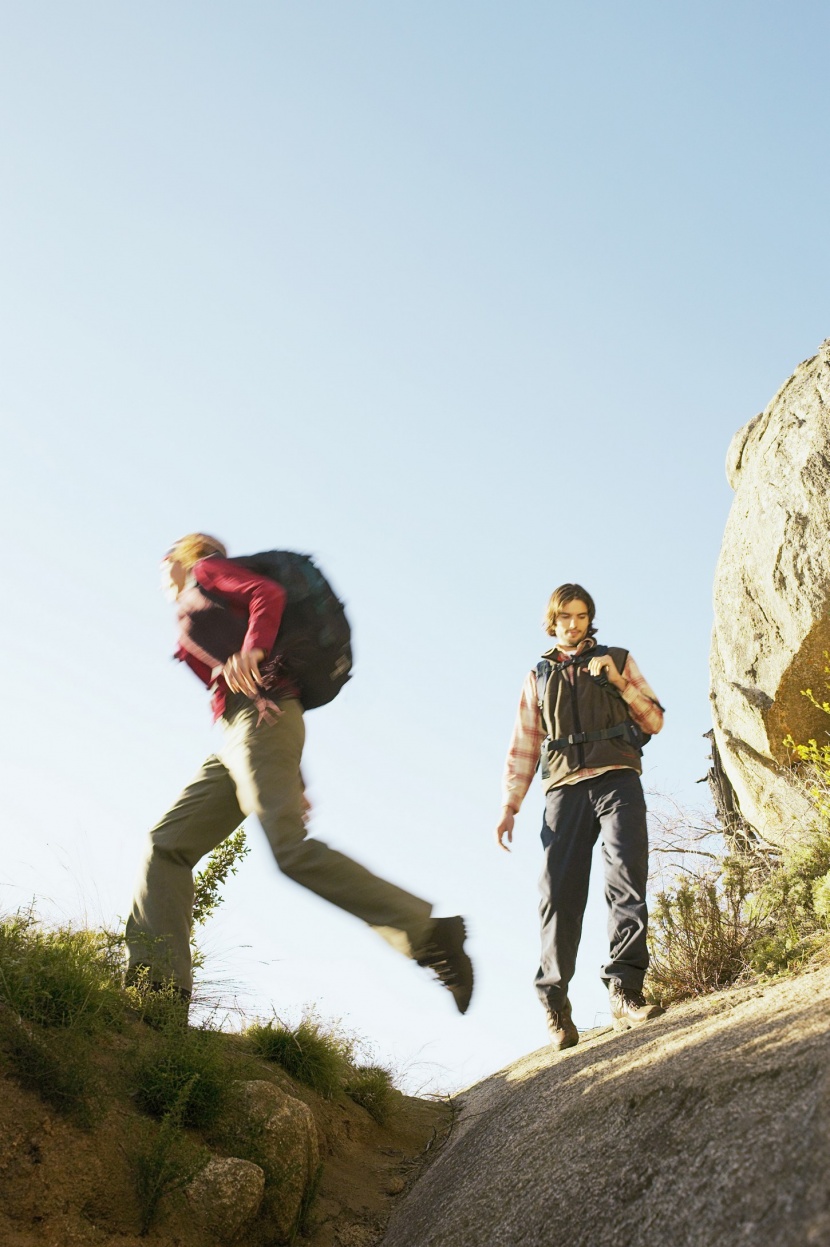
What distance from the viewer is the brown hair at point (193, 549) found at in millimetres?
4582

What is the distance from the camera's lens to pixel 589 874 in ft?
15.8

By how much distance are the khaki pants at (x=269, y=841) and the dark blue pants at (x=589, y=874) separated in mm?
1373

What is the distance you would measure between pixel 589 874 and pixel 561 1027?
0.71 meters

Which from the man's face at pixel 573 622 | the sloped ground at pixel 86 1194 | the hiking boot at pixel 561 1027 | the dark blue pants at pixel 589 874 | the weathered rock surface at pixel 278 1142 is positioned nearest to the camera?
the sloped ground at pixel 86 1194

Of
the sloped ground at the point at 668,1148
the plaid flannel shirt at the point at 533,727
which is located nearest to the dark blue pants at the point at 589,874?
the plaid flannel shirt at the point at 533,727

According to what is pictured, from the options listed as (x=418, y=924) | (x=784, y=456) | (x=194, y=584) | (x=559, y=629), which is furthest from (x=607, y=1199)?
(x=784, y=456)

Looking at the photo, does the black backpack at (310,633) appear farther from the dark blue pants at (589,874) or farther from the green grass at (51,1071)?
the green grass at (51,1071)

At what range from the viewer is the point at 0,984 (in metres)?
3.32

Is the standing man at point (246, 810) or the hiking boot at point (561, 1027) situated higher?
the standing man at point (246, 810)

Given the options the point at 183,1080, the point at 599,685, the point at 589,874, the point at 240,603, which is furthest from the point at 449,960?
the point at 599,685

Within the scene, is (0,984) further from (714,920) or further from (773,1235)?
(714,920)

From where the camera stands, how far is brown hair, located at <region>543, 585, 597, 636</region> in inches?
207

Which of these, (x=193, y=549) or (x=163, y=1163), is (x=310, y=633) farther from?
(x=163, y=1163)

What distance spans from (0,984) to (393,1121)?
2.48 m
